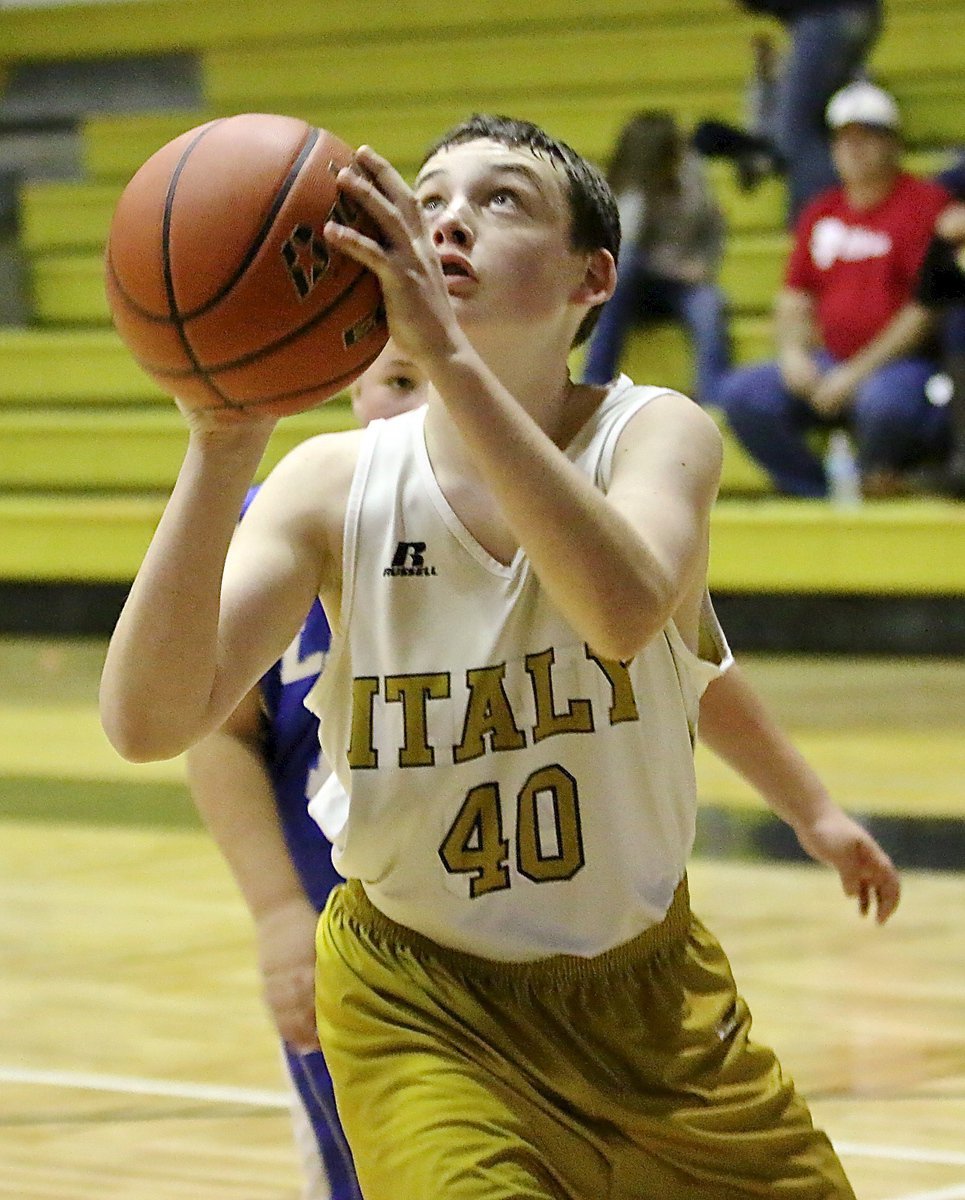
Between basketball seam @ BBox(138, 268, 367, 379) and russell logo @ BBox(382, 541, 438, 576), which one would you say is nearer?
basketball seam @ BBox(138, 268, 367, 379)

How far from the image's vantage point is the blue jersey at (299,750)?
2.54 m

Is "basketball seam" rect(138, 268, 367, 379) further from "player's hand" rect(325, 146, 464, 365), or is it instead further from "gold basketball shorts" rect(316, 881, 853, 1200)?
"gold basketball shorts" rect(316, 881, 853, 1200)

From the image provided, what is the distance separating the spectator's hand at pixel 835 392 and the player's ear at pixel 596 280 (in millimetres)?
5333

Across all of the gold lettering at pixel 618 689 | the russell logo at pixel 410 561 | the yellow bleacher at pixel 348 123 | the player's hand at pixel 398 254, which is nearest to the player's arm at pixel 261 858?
the russell logo at pixel 410 561

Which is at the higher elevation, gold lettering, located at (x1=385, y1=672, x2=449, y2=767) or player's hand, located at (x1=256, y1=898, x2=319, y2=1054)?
gold lettering, located at (x1=385, y1=672, x2=449, y2=767)

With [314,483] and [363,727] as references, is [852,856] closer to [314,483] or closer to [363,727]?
[363,727]

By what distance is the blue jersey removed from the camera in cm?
254

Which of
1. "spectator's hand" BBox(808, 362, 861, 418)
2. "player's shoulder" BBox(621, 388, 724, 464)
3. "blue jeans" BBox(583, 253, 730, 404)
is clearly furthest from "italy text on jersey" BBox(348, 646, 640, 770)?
"blue jeans" BBox(583, 253, 730, 404)

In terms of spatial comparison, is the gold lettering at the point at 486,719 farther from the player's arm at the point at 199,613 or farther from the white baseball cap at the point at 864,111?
the white baseball cap at the point at 864,111

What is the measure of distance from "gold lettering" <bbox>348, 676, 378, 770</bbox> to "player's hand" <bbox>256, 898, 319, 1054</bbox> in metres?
0.36

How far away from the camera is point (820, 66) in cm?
792

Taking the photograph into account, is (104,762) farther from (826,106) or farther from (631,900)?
(631,900)

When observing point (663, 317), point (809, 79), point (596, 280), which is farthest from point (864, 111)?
point (596, 280)

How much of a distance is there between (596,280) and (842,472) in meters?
5.76
